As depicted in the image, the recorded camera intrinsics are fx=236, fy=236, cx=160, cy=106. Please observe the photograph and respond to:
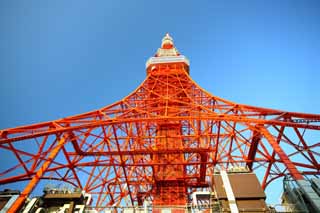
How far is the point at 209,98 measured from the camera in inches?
679

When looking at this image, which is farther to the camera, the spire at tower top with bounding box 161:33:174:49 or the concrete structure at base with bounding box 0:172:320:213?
→ the spire at tower top with bounding box 161:33:174:49

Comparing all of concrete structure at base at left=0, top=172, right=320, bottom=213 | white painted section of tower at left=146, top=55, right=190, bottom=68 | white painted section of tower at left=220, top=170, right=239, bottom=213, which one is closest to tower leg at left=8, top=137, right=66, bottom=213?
concrete structure at base at left=0, top=172, right=320, bottom=213

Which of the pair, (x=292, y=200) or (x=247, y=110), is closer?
(x=292, y=200)

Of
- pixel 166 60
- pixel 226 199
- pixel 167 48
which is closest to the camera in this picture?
pixel 226 199

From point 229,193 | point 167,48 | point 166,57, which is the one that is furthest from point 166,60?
point 229,193

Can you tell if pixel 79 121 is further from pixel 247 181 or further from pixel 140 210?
pixel 247 181

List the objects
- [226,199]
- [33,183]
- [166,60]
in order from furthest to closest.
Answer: [166,60]
[33,183]
[226,199]

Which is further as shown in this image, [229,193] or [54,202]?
[54,202]

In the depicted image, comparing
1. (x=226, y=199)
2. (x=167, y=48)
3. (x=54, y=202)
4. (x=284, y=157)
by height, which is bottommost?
(x=226, y=199)

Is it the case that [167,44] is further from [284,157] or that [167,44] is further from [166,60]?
[284,157]

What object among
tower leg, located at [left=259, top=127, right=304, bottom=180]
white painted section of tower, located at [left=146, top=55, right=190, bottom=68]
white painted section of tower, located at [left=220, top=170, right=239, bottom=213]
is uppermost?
white painted section of tower, located at [left=146, top=55, right=190, bottom=68]

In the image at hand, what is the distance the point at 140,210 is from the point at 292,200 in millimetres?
5737

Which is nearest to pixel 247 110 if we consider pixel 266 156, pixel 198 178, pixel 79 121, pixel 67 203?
pixel 266 156

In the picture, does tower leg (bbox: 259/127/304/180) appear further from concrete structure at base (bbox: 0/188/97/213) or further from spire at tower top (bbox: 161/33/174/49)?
spire at tower top (bbox: 161/33/174/49)
